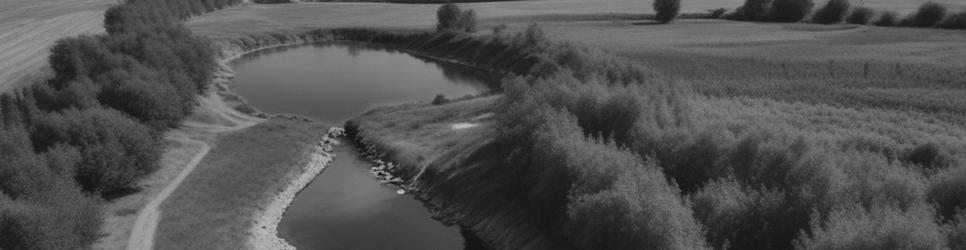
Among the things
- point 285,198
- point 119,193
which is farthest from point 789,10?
point 119,193

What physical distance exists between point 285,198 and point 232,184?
4275 millimetres

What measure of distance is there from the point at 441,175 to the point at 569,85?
39.5ft

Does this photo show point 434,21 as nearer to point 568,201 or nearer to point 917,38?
point 917,38

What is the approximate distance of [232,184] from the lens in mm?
53469

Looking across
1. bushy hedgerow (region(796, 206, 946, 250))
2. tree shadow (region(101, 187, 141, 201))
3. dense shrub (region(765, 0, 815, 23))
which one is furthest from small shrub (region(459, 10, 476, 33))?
bushy hedgerow (region(796, 206, 946, 250))

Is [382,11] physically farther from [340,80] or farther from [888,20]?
[888,20]

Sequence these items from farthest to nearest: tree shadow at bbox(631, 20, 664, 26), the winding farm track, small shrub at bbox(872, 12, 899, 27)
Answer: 1. tree shadow at bbox(631, 20, 664, 26)
2. small shrub at bbox(872, 12, 899, 27)
3. the winding farm track

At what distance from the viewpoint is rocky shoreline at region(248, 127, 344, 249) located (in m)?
44.8

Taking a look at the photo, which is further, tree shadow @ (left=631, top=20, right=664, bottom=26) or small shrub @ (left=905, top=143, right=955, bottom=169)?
tree shadow @ (left=631, top=20, right=664, bottom=26)

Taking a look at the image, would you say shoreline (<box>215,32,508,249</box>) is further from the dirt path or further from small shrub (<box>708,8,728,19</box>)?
small shrub (<box>708,8,728,19</box>)

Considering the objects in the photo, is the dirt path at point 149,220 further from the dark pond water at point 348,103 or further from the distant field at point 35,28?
the distant field at point 35,28

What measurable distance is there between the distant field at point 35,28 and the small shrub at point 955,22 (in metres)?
122

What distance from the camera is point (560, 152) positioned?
39.0 metres

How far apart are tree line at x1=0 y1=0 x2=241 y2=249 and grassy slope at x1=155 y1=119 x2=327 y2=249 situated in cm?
416
